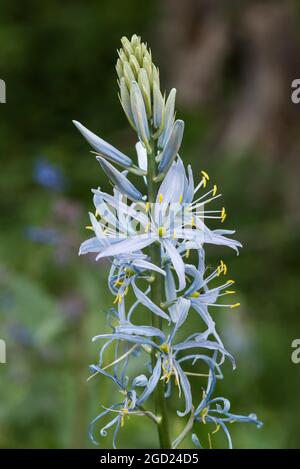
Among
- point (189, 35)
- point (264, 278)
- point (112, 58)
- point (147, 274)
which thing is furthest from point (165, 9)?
point (147, 274)

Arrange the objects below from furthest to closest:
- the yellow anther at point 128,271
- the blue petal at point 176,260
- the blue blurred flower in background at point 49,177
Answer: the blue blurred flower in background at point 49,177 < the yellow anther at point 128,271 < the blue petal at point 176,260

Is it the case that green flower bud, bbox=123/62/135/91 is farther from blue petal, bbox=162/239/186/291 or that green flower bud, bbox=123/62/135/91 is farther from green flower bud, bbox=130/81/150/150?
blue petal, bbox=162/239/186/291

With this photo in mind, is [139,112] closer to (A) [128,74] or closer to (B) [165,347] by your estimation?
(A) [128,74]

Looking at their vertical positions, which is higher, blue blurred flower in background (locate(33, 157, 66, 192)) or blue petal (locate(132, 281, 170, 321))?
blue blurred flower in background (locate(33, 157, 66, 192))

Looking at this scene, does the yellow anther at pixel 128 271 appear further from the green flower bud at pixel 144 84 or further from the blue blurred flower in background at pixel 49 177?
the blue blurred flower in background at pixel 49 177

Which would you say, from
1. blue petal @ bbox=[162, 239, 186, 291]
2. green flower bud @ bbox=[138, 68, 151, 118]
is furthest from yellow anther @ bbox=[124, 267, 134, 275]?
green flower bud @ bbox=[138, 68, 151, 118]

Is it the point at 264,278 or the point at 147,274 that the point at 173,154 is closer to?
the point at 147,274

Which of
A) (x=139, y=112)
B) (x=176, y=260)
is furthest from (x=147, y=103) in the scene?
(x=176, y=260)

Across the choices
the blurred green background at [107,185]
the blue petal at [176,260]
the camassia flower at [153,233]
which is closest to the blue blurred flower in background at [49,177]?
the blurred green background at [107,185]
